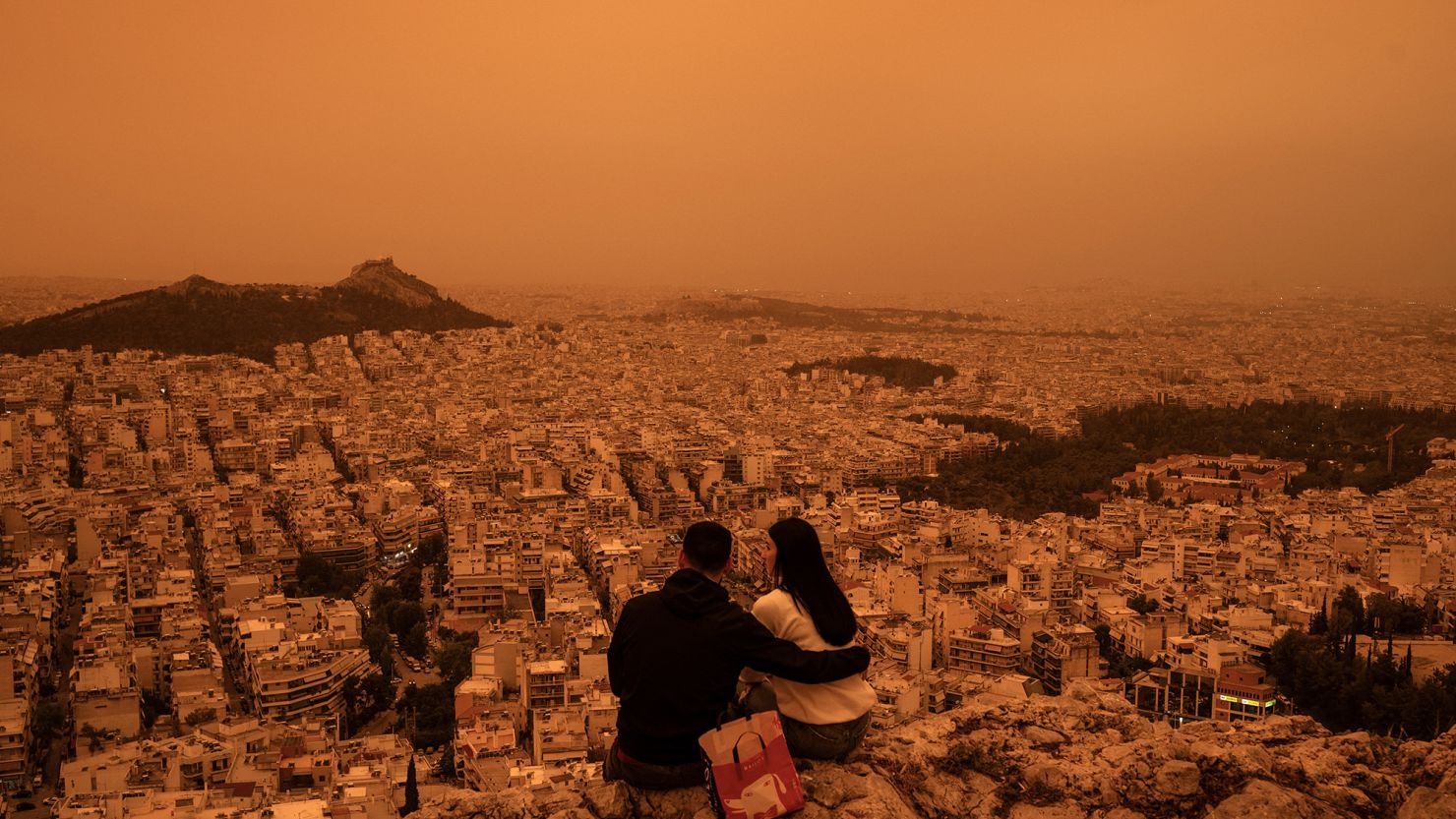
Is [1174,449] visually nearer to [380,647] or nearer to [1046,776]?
[380,647]

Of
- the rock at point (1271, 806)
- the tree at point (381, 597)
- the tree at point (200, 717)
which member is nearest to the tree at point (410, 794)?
the tree at point (200, 717)

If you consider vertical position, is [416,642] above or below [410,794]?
below

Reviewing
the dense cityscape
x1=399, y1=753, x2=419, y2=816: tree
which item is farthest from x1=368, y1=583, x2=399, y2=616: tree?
x1=399, y1=753, x2=419, y2=816: tree

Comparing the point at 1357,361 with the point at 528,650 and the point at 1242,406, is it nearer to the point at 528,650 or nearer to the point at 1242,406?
the point at 1242,406

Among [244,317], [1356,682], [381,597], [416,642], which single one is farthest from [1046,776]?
[244,317]

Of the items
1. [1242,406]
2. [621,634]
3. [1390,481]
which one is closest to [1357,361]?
[1242,406]

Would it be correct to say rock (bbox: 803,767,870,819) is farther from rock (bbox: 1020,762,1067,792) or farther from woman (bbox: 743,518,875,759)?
rock (bbox: 1020,762,1067,792)

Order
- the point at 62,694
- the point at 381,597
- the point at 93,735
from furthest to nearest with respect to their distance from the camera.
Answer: the point at 381,597 < the point at 62,694 < the point at 93,735
